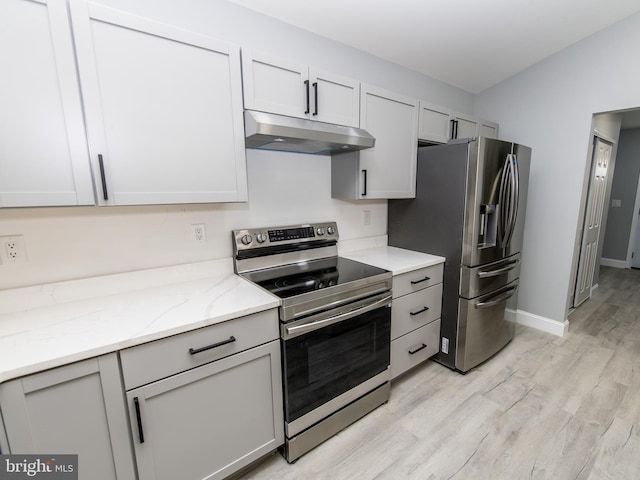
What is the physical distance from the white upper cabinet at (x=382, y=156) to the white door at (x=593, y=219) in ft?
6.57

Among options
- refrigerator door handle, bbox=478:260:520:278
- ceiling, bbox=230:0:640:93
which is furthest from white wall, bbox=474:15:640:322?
refrigerator door handle, bbox=478:260:520:278

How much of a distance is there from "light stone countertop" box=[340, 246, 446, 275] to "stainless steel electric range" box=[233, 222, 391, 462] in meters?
0.13

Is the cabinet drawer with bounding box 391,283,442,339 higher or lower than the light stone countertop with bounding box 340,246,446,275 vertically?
lower

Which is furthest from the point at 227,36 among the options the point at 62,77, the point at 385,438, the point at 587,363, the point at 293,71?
the point at 587,363

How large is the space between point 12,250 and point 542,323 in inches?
153

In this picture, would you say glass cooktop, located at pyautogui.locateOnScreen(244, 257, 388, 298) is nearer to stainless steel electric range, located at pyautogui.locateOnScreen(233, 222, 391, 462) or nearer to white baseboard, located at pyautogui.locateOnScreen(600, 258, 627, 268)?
stainless steel electric range, located at pyautogui.locateOnScreen(233, 222, 391, 462)

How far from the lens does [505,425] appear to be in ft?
5.82

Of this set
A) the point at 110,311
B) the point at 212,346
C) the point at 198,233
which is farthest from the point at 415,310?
the point at 110,311

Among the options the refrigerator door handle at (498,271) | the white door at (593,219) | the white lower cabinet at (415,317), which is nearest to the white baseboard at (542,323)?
the refrigerator door handle at (498,271)

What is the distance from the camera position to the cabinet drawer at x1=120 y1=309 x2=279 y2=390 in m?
1.06

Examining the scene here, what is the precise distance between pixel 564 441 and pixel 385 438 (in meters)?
0.98

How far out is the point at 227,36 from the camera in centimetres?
168

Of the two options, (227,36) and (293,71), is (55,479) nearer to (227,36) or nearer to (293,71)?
(293,71)

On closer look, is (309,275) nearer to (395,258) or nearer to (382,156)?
(395,258)
